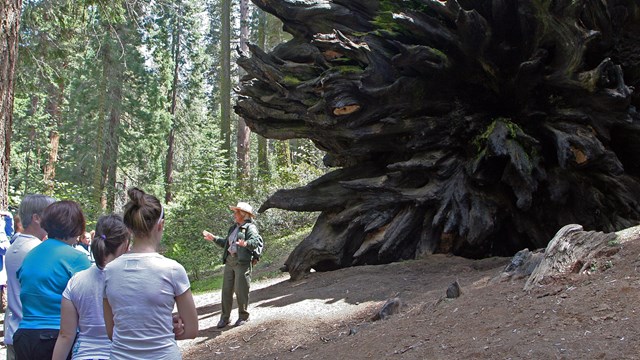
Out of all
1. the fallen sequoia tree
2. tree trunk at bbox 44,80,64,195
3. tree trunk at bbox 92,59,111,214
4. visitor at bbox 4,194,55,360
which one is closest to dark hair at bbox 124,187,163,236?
visitor at bbox 4,194,55,360

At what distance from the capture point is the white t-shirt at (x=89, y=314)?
3709 mm

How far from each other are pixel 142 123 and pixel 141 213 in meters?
28.8

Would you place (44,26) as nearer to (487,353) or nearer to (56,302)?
(56,302)

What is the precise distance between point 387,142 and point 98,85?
2027 centimetres

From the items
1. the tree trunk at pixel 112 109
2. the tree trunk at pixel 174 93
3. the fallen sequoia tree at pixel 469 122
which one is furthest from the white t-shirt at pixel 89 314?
the tree trunk at pixel 174 93

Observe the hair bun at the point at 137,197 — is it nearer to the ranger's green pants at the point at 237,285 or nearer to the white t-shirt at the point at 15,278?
the white t-shirt at the point at 15,278

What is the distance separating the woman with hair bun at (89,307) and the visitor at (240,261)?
14.6ft

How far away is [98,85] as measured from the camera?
88.4 ft

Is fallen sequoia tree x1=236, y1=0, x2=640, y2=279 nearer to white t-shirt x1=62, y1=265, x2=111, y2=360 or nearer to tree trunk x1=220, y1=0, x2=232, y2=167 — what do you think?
white t-shirt x1=62, y1=265, x2=111, y2=360

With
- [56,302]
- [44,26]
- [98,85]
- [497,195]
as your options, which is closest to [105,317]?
[56,302]

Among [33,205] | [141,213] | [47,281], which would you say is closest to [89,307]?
[47,281]

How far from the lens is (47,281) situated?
4039 mm

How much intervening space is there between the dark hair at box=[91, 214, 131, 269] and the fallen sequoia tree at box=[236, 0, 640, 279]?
19.8 ft

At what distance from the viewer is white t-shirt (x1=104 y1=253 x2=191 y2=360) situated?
3.36m
